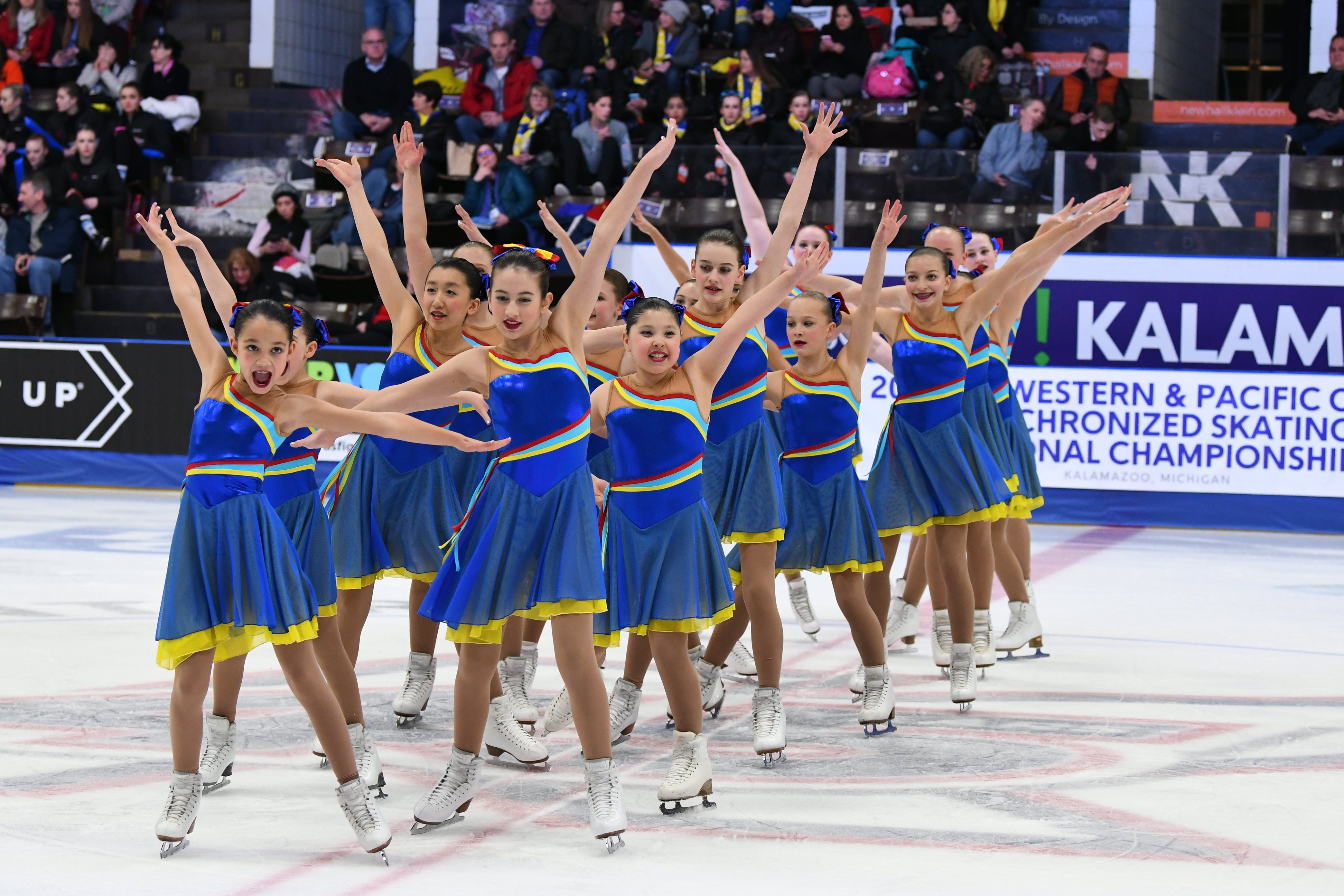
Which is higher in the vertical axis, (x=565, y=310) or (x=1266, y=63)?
(x=1266, y=63)

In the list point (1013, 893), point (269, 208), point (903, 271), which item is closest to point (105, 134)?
point (269, 208)

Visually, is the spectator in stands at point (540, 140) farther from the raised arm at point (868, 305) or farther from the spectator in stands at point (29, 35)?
the raised arm at point (868, 305)

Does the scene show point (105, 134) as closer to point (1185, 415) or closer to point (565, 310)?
point (1185, 415)

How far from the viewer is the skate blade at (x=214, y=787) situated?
3930 mm

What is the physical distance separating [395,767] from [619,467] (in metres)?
1.16

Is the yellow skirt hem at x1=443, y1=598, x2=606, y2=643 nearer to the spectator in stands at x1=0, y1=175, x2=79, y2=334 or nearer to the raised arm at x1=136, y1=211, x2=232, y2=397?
the raised arm at x1=136, y1=211, x2=232, y2=397

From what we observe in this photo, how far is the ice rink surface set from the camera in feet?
10.8

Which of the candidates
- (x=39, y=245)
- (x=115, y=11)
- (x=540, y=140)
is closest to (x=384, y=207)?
(x=540, y=140)

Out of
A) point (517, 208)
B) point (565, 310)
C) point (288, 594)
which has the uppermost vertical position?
point (517, 208)

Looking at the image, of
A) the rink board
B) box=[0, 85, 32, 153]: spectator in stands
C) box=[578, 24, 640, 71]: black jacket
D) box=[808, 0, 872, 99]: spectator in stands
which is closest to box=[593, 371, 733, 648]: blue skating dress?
the rink board

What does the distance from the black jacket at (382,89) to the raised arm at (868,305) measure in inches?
387

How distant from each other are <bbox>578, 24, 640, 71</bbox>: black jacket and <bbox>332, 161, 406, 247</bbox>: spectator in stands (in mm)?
2072

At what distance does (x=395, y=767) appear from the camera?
423cm

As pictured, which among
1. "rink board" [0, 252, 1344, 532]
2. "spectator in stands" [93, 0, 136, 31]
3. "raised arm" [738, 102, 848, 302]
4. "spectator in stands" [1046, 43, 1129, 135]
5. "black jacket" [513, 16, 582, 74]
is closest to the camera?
"raised arm" [738, 102, 848, 302]
